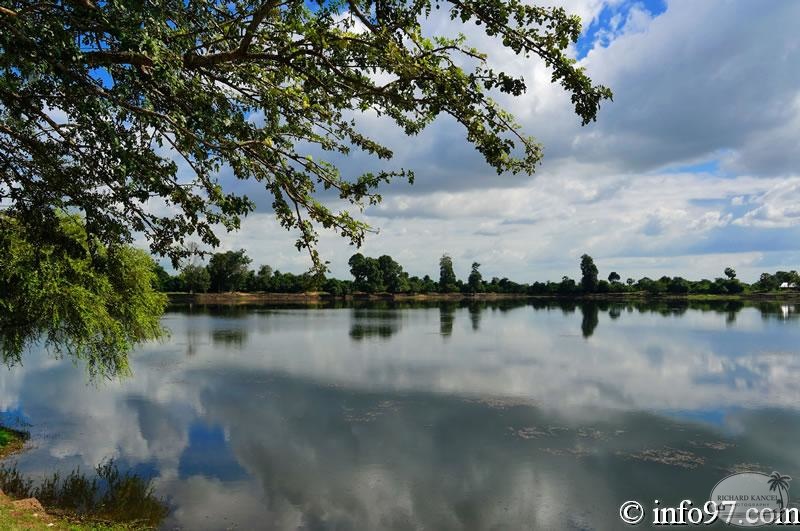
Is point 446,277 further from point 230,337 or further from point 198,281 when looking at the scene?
point 230,337

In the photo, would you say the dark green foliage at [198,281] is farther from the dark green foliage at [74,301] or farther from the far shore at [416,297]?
the dark green foliage at [74,301]

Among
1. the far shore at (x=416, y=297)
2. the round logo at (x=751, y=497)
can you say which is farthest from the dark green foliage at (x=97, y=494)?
the far shore at (x=416, y=297)

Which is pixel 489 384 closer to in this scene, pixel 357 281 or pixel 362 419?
pixel 362 419

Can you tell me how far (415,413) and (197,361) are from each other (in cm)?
1643

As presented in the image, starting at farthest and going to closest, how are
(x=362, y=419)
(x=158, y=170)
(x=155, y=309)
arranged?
1. (x=155, y=309)
2. (x=362, y=419)
3. (x=158, y=170)

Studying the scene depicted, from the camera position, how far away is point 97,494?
1235cm

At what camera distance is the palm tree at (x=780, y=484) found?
1260 centimetres

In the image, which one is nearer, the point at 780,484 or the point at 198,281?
the point at 780,484

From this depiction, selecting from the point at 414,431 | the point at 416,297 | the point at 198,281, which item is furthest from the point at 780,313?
the point at 198,281

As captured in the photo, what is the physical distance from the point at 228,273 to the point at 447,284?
63.6 m

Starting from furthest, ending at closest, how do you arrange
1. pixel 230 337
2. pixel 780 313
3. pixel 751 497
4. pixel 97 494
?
pixel 780 313 → pixel 230 337 → pixel 751 497 → pixel 97 494


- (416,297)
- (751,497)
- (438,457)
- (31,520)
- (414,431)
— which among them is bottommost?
(751,497)

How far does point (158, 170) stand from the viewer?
23.2 ft

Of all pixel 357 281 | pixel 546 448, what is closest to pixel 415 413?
pixel 546 448
